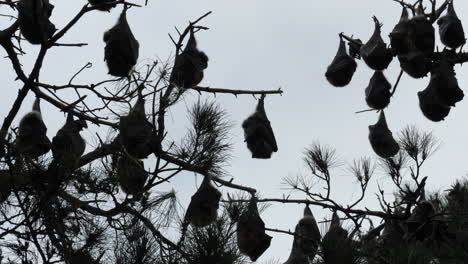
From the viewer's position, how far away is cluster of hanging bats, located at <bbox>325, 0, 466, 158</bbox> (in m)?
8.02

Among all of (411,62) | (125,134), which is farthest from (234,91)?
(411,62)

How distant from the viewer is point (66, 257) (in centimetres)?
432

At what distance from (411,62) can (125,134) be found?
3573mm

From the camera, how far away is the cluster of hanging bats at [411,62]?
26.3 feet

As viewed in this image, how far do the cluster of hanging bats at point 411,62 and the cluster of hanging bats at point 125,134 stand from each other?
2285 millimetres

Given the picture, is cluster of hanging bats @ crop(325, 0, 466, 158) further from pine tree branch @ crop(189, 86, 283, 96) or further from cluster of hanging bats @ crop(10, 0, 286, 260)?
cluster of hanging bats @ crop(10, 0, 286, 260)

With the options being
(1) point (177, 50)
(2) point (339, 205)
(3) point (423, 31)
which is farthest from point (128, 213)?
(3) point (423, 31)

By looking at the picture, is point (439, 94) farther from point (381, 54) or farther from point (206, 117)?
point (206, 117)

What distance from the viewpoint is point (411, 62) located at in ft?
26.0

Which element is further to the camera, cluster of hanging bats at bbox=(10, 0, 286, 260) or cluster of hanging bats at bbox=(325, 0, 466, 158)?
cluster of hanging bats at bbox=(325, 0, 466, 158)

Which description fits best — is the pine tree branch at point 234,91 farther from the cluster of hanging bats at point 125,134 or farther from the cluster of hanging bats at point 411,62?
the cluster of hanging bats at point 411,62

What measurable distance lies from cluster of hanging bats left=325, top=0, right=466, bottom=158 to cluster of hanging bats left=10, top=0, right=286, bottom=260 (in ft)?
7.50

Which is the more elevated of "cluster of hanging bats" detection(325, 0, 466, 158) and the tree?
"cluster of hanging bats" detection(325, 0, 466, 158)

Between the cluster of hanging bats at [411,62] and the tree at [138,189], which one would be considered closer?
the tree at [138,189]
